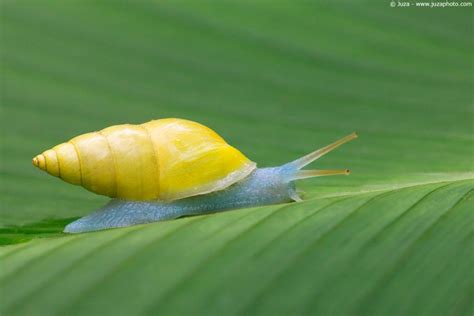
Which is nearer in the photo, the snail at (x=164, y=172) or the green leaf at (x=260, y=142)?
the green leaf at (x=260, y=142)

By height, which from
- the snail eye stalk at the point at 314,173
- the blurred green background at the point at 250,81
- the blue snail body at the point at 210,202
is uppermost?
the blurred green background at the point at 250,81

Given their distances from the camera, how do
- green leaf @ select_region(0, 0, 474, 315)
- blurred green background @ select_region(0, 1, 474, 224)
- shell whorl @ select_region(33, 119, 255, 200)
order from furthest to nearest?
blurred green background @ select_region(0, 1, 474, 224) → shell whorl @ select_region(33, 119, 255, 200) → green leaf @ select_region(0, 0, 474, 315)

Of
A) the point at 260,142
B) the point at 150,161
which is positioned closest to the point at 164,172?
the point at 150,161

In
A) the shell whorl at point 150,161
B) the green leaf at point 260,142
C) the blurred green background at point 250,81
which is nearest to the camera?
the green leaf at point 260,142

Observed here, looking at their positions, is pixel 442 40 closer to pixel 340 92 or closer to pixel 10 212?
pixel 340 92

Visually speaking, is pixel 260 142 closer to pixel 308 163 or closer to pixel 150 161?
pixel 308 163

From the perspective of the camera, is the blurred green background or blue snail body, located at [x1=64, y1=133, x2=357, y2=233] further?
the blurred green background

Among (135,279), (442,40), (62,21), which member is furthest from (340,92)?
(135,279)
